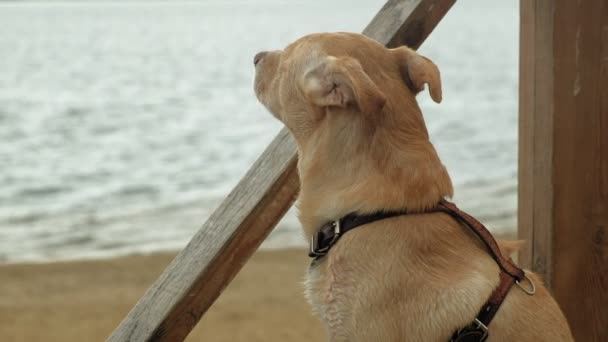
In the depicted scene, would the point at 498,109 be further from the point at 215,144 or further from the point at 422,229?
the point at 422,229

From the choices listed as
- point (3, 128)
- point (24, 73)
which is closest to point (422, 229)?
point (3, 128)

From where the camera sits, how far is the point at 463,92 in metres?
26.0

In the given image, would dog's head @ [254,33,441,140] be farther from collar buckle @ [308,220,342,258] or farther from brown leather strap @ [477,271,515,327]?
brown leather strap @ [477,271,515,327]

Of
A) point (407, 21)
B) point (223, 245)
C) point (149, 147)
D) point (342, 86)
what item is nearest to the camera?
point (342, 86)

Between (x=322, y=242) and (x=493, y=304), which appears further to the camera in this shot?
(x=322, y=242)

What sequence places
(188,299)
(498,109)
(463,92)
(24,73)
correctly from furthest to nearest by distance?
1. (24,73)
2. (463,92)
3. (498,109)
4. (188,299)

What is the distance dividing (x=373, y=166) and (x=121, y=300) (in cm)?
532

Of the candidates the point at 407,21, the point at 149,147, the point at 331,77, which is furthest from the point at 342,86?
the point at 149,147

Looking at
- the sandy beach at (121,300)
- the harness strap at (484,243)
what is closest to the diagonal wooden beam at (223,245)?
the harness strap at (484,243)

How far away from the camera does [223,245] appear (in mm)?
3127

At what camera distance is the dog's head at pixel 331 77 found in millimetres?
2906

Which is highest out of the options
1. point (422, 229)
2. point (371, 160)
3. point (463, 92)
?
point (371, 160)

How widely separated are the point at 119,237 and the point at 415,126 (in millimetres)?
7788

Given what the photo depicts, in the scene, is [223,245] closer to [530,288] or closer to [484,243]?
[484,243]
